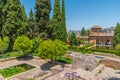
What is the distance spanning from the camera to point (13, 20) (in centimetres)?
2447

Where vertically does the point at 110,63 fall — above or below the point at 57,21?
below

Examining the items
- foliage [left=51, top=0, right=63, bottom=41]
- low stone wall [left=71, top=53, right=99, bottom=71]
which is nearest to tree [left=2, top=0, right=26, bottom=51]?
foliage [left=51, top=0, right=63, bottom=41]

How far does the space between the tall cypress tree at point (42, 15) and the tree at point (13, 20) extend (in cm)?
332

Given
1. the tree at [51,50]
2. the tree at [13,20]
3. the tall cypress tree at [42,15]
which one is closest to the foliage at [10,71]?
the tree at [51,50]

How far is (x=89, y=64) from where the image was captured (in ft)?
51.3

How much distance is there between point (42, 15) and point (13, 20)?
18.3ft

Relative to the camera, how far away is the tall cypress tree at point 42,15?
2708 cm

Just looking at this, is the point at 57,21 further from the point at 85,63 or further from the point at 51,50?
the point at 85,63

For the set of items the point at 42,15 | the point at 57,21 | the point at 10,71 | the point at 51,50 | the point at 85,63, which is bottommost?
the point at 10,71

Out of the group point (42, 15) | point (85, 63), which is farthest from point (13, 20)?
point (85, 63)

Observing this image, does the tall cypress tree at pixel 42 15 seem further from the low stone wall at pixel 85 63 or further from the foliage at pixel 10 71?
the low stone wall at pixel 85 63

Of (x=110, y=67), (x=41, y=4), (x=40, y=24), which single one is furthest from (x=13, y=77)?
(x=41, y=4)

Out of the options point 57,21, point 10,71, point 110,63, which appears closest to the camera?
point 10,71

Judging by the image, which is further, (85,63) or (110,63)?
(110,63)
